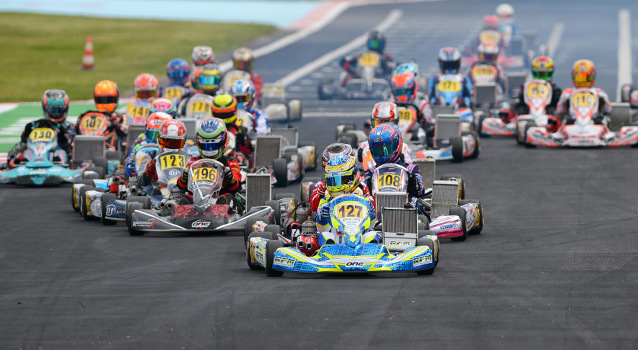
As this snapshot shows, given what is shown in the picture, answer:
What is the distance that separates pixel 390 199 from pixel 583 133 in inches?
409

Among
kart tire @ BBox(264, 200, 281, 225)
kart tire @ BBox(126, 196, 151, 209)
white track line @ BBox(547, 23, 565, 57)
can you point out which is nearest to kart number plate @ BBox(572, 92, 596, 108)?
kart tire @ BBox(264, 200, 281, 225)

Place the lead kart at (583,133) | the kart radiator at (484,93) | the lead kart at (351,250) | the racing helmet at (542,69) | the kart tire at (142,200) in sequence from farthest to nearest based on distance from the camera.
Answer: the kart radiator at (484,93) < the racing helmet at (542,69) < the lead kart at (583,133) < the kart tire at (142,200) < the lead kart at (351,250)

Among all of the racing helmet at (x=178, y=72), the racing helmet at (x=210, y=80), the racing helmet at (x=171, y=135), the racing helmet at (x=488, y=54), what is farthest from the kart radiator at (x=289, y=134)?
the racing helmet at (x=488, y=54)

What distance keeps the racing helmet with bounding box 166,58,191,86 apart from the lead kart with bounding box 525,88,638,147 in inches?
285

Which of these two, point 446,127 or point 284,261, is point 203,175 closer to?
point 284,261

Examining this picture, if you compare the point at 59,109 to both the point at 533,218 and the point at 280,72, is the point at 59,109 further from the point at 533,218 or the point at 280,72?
the point at 280,72

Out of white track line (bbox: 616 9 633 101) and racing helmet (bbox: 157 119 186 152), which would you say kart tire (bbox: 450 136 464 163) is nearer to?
racing helmet (bbox: 157 119 186 152)

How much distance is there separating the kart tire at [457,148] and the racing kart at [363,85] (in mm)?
10167

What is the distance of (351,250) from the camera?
13.0 metres

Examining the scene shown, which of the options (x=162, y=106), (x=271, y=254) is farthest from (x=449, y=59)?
(x=271, y=254)

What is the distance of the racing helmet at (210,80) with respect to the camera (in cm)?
2439

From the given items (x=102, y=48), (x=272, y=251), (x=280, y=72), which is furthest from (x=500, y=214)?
(x=102, y=48)

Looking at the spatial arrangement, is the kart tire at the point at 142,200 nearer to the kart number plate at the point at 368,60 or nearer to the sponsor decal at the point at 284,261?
the sponsor decal at the point at 284,261

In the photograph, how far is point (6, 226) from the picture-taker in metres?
17.0
